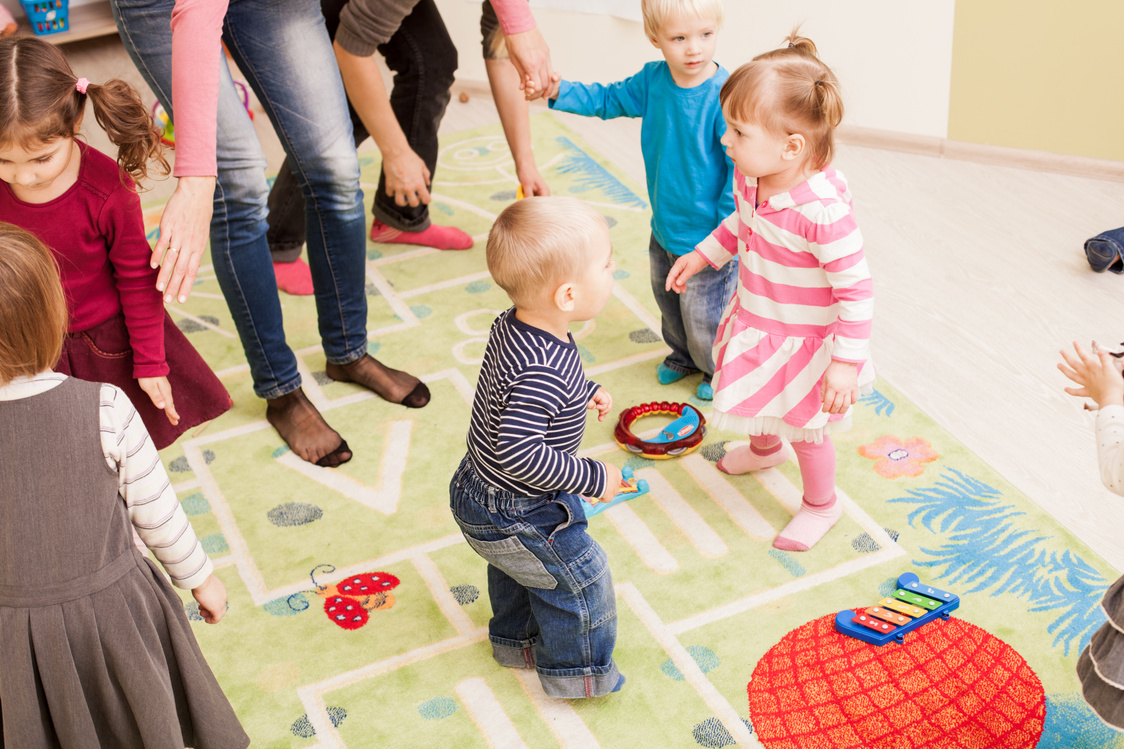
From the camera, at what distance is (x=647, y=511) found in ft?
6.00

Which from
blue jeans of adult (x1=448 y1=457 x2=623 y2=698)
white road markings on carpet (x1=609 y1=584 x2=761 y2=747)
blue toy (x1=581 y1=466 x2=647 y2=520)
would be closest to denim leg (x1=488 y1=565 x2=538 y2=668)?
blue jeans of adult (x1=448 y1=457 x2=623 y2=698)

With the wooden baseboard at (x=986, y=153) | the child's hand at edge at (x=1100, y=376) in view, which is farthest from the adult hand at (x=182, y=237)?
the wooden baseboard at (x=986, y=153)

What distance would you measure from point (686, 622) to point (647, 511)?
0.29 meters

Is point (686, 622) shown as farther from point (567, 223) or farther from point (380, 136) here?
point (380, 136)

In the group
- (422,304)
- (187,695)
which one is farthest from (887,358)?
(187,695)

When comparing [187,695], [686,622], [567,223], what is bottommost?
[686,622]

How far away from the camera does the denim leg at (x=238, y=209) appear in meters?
1.62

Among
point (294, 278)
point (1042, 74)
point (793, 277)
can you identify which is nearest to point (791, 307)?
point (793, 277)

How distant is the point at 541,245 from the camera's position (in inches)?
48.6

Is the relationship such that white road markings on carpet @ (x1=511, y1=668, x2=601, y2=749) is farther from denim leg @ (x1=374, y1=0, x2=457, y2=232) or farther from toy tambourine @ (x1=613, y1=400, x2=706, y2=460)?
denim leg @ (x1=374, y1=0, x2=457, y2=232)

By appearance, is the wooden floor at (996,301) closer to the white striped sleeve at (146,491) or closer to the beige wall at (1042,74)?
the beige wall at (1042,74)

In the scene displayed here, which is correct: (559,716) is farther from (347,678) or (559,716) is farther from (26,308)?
(26,308)

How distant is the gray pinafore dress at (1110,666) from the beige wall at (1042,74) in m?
2.03

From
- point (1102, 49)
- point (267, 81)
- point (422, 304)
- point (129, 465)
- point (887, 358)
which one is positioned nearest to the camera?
→ point (129, 465)
